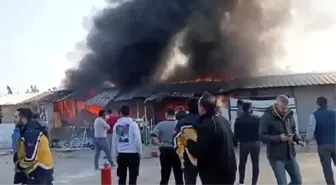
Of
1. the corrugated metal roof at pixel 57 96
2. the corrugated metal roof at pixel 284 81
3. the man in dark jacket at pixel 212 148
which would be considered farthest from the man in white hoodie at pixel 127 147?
the corrugated metal roof at pixel 57 96

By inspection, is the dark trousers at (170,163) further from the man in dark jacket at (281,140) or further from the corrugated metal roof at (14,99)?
the corrugated metal roof at (14,99)

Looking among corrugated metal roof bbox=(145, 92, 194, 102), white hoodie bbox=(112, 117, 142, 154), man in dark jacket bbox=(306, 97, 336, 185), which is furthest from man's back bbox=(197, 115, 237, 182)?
corrugated metal roof bbox=(145, 92, 194, 102)

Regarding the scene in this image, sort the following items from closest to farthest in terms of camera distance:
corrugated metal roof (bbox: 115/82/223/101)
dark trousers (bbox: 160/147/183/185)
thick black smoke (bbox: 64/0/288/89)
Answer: dark trousers (bbox: 160/147/183/185)
corrugated metal roof (bbox: 115/82/223/101)
thick black smoke (bbox: 64/0/288/89)

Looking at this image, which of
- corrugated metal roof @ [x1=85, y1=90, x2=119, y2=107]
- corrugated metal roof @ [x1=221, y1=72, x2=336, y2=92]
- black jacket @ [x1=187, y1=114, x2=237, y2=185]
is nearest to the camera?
black jacket @ [x1=187, y1=114, x2=237, y2=185]

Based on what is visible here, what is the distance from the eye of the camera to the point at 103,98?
84.9ft

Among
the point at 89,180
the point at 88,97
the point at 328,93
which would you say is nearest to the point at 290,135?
the point at 89,180

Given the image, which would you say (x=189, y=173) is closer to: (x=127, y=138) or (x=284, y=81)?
(x=127, y=138)

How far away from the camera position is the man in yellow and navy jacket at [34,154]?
5434 millimetres

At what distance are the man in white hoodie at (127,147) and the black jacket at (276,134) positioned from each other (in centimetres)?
229

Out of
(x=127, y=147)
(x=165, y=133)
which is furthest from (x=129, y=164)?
(x=165, y=133)

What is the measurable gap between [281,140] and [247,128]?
2.19 m

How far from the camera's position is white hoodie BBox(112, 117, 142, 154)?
7785 millimetres

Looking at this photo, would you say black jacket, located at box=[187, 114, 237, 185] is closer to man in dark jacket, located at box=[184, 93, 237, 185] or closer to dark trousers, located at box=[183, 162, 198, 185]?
man in dark jacket, located at box=[184, 93, 237, 185]

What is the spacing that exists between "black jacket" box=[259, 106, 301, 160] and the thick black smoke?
2183 centimetres
